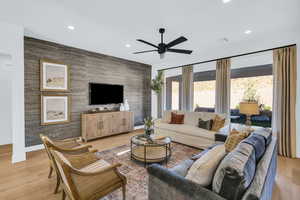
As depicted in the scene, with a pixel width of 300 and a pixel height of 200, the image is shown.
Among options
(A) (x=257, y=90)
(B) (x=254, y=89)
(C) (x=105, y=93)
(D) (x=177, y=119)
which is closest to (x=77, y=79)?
(C) (x=105, y=93)

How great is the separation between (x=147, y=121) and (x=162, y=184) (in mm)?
1937

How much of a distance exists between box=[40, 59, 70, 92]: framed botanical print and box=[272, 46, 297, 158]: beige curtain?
5.47 metres

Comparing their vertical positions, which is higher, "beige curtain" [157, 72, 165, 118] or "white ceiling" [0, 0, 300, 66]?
"white ceiling" [0, 0, 300, 66]

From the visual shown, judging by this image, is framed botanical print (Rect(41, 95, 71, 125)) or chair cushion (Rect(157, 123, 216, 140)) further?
framed botanical print (Rect(41, 95, 71, 125))

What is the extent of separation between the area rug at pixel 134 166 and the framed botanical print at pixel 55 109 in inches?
64.2

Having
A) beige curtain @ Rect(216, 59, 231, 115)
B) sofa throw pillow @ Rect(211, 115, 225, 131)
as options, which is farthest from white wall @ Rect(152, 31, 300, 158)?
sofa throw pillow @ Rect(211, 115, 225, 131)

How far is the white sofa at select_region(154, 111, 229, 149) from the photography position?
3411mm

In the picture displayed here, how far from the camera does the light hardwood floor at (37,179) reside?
1.94 metres

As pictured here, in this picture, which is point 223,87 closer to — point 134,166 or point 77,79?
point 134,166

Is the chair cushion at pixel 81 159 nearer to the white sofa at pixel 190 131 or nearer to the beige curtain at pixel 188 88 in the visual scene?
the white sofa at pixel 190 131

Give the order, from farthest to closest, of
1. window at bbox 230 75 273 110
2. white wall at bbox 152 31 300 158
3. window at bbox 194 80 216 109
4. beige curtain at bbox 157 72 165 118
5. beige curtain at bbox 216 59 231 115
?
beige curtain at bbox 157 72 165 118 < window at bbox 194 80 216 109 < window at bbox 230 75 273 110 < beige curtain at bbox 216 59 231 115 < white wall at bbox 152 31 300 158

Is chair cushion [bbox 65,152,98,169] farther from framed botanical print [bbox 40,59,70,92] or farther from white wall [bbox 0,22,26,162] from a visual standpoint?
framed botanical print [bbox 40,59,70,92]

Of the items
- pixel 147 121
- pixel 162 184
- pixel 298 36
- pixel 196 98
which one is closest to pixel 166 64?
pixel 196 98

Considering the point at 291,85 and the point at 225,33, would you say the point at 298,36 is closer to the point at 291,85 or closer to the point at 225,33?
the point at 291,85
